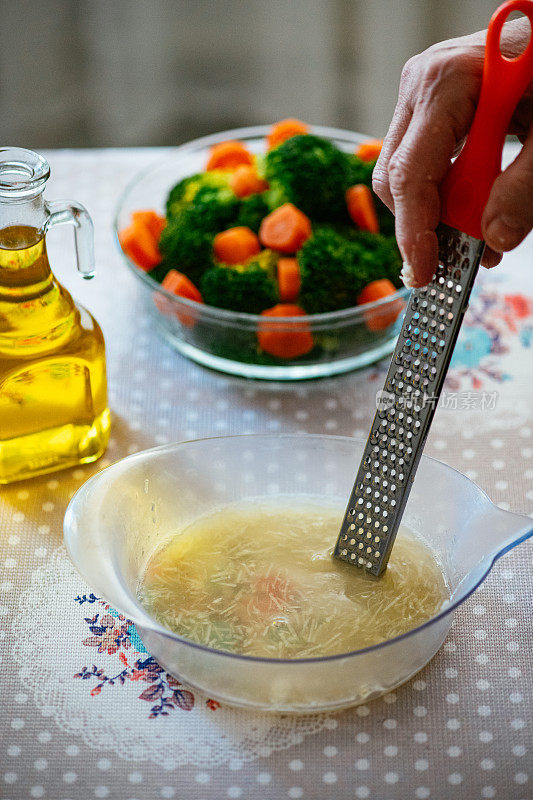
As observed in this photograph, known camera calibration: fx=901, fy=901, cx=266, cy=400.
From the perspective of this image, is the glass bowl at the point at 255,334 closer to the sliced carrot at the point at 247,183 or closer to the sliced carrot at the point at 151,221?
the sliced carrot at the point at 151,221

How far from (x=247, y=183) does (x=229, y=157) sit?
142 mm

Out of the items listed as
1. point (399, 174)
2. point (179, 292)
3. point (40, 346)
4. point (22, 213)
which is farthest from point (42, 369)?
point (399, 174)

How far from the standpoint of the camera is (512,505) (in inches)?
50.4

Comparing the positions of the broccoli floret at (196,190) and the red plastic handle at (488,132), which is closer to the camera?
the red plastic handle at (488,132)

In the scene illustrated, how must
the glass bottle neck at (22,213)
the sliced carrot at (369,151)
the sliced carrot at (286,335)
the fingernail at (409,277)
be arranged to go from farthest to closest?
the sliced carrot at (369,151) < the sliced carrot at (286,335) < the glass bottle neck at (22,213) < the fingernail at (409,277)

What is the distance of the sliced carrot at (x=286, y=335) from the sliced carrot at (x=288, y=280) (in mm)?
14

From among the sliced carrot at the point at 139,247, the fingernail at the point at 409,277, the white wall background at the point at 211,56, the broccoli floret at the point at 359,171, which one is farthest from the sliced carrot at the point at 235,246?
the white wall background at the point at 211,56

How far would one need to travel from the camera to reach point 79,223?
126 centimetres

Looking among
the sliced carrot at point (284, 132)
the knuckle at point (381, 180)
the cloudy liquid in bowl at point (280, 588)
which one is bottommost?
the cloudy liquid in bowl at point (280, 588)

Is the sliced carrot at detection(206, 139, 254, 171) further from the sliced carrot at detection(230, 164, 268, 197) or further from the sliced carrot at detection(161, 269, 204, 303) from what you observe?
the sliced carrot at detection(161, 269, 204, 303)

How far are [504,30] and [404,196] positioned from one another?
24 cm

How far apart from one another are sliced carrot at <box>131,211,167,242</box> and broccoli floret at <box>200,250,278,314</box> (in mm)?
188

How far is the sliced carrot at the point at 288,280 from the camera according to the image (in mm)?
1460

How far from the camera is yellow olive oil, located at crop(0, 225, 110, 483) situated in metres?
1.17
